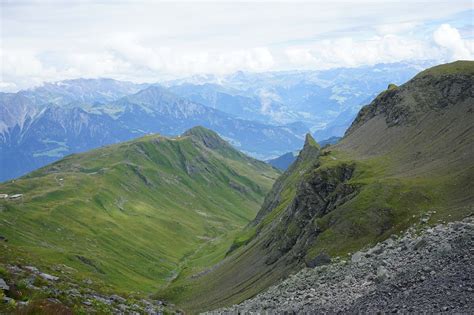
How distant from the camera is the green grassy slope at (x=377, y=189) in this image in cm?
8788

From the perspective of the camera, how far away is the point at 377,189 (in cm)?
9862

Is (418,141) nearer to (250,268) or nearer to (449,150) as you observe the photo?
(449,150)

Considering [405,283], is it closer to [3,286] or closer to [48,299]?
Answer: [48,299]

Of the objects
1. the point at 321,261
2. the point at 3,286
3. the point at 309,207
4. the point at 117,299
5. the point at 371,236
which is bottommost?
the point at 371,236

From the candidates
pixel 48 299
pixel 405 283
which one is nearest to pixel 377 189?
pixel 405 283

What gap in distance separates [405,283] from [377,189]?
218 feet

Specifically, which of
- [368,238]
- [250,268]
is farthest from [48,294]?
[250,268]

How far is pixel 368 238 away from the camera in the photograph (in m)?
84.7

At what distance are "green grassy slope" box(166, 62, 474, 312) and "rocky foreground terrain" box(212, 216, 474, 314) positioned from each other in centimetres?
2604

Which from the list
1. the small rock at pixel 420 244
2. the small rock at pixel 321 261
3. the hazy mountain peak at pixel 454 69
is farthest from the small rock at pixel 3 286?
the hazy mountain peak at pixel 454 69

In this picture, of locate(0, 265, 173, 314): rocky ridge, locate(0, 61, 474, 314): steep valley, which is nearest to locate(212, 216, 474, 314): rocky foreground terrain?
locate(0, 61, 474, 314): steep valley

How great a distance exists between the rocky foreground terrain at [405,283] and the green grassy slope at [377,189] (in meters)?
26.0

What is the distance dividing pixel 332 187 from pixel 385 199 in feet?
99.2

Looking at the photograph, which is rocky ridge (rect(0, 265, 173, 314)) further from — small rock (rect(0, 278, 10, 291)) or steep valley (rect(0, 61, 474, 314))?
steep valley (rect(0, 61, 474, 314))
